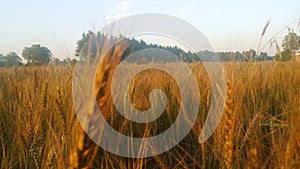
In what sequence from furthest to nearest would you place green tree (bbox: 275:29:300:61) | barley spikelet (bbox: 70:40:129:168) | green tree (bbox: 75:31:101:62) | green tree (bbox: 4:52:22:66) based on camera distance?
green tree (bbox: 4:52:22:66)
green tree (bbox: 275:29:300:61)
green tree (bbox: 75:31:101:62)
barley spikelet (bbox: 70:40:129:168)

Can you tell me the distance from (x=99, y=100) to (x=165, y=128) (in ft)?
3.04

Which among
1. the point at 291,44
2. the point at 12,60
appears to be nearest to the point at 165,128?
the point at 291,44

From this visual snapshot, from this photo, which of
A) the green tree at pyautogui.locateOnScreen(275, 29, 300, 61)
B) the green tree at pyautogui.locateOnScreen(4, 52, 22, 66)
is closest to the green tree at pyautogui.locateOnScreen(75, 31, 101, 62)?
the green tree at pyautogui.locateOnScreen(275, 29, 300, 61)

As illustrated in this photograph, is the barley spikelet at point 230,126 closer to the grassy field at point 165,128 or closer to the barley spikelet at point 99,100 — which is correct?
the grassy field at point 165,128

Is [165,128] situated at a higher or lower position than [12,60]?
lower

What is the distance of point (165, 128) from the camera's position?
1268 millimetres

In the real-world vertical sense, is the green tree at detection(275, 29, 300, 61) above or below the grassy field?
above

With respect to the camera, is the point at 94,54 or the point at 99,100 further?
the point at 94,54

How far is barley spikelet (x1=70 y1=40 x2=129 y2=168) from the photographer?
1.18ft

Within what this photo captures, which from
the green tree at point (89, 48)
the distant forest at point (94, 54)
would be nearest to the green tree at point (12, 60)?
the distant forest at point (94, 54)

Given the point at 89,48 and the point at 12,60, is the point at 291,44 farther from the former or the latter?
the point at 12,60

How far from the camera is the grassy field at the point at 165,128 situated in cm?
67

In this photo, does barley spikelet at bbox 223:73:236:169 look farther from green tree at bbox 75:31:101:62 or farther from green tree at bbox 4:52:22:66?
green tree at bbox 4:52:22:66

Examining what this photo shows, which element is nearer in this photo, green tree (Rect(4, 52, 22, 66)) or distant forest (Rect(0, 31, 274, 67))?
distant forest (Rect(0, 31, 274, 67))
